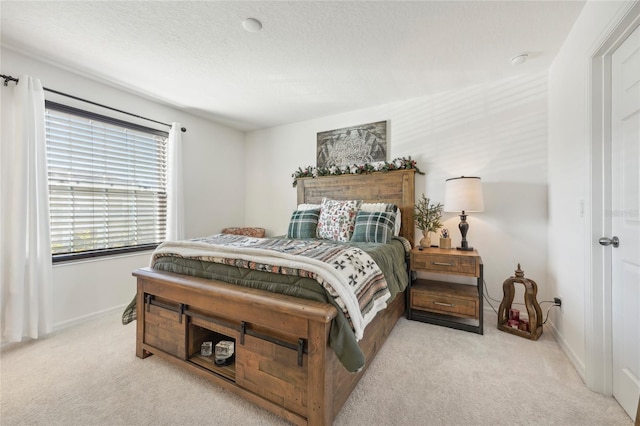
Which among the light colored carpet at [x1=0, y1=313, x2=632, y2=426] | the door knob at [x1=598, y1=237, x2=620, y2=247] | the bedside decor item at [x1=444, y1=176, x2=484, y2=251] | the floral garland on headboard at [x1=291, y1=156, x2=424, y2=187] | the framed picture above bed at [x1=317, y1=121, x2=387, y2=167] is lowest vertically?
the light colored carpet at [x1=0, y1=313, x2=632, y2=426]

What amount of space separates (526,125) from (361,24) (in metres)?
1.96

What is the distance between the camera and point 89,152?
2.54 metres

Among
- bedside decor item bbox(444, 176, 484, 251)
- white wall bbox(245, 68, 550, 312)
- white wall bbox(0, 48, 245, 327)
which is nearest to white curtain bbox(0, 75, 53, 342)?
white wall bbox(0, 48, 245, 327)

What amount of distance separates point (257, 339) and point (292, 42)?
2152 millimetres

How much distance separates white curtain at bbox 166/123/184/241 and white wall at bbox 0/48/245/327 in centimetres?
19

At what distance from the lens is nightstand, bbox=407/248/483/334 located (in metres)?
2.21

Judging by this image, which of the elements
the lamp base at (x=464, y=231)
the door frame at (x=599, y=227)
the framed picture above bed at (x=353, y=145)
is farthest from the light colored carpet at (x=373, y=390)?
the framed picture above bed at (x=353, y=145)

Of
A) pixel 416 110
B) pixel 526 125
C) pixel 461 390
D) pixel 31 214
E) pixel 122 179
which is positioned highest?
pixel 416 110

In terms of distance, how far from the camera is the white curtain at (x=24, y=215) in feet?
6.57

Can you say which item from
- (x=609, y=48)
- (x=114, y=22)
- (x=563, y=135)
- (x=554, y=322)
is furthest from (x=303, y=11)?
(x=554, y=322)

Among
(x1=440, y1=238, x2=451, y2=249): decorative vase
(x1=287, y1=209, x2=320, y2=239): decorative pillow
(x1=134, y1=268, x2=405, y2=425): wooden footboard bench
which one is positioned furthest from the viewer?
(x1=287, y1=209, x2=320, y2=239): decorative pillow

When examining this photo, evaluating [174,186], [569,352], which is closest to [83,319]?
[174,186]

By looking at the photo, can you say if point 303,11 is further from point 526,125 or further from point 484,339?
point 484,339

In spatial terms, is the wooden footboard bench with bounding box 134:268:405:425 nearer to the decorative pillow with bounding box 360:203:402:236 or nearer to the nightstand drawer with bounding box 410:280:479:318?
the nightstand drawer with bounding box 410:280:479:318
